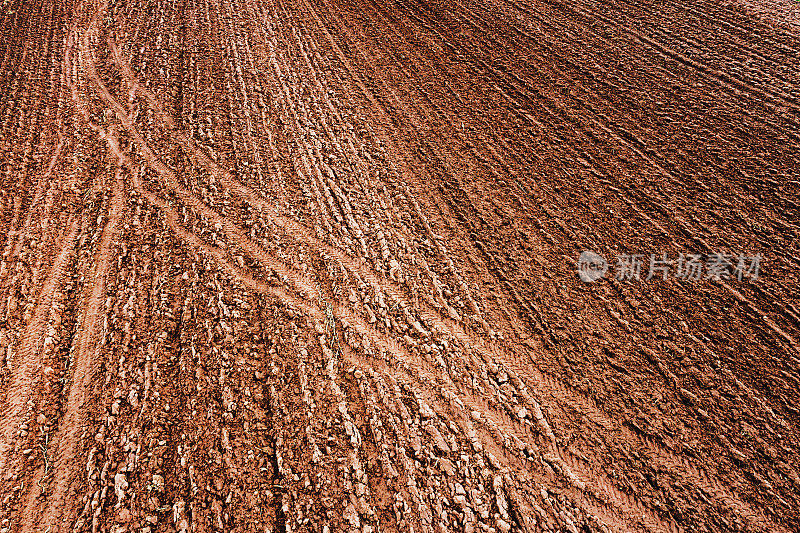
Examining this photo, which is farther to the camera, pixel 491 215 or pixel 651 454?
pixel 491 215

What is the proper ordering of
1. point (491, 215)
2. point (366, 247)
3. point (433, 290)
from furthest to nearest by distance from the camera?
1. point (491, 215)
2. point (366, 247)
3. point (433, 290)

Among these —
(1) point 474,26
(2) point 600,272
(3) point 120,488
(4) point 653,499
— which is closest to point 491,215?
(2) point 600,272

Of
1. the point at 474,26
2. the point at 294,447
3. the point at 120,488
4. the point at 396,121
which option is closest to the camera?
the point at 120,488

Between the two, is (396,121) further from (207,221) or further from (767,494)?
(767,494)

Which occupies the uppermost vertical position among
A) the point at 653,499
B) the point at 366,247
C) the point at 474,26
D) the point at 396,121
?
the point at 474,26

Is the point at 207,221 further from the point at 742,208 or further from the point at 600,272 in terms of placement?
the point at 742,208

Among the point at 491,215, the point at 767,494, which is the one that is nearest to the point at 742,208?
the point at 491,215

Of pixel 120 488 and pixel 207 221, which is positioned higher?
pixel 207 221
